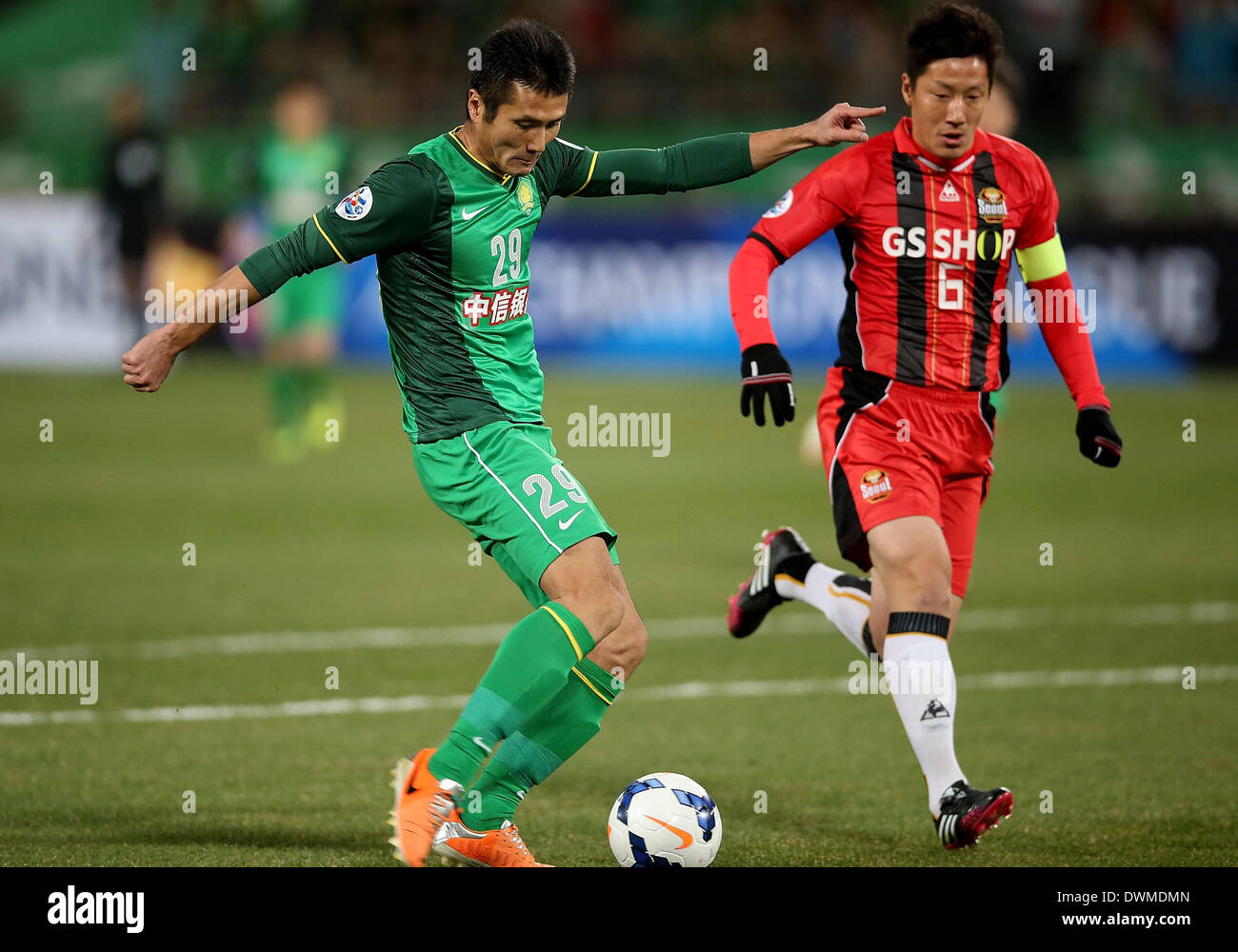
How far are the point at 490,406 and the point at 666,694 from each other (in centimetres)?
265

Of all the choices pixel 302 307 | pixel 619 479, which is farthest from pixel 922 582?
pixel 302 307

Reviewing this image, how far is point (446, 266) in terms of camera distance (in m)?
4.97

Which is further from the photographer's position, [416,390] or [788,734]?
[788,734]

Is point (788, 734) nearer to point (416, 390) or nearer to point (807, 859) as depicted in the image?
point (807, 859)

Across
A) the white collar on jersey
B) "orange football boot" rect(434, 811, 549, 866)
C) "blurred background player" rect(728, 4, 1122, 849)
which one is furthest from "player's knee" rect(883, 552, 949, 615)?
"orange football boot" rect(434, 811, 549, 866)

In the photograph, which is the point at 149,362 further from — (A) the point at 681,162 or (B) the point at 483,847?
(A) the point at 681,162

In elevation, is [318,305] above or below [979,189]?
above

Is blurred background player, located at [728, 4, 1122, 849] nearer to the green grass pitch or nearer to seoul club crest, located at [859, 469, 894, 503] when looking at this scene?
seoul club crest, located at [859, 469, 894, 503]

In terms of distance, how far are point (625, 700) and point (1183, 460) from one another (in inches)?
349

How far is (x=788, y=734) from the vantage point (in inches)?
264

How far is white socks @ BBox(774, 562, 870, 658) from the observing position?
6.25 meters

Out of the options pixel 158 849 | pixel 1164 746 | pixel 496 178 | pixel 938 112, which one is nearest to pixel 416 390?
pixel 496 178

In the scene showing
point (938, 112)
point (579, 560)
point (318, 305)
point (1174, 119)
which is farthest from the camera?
point (1174, 119)

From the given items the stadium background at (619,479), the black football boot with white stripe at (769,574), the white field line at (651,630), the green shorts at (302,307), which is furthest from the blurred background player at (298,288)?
the black football boot with white stripe at (769,574)
